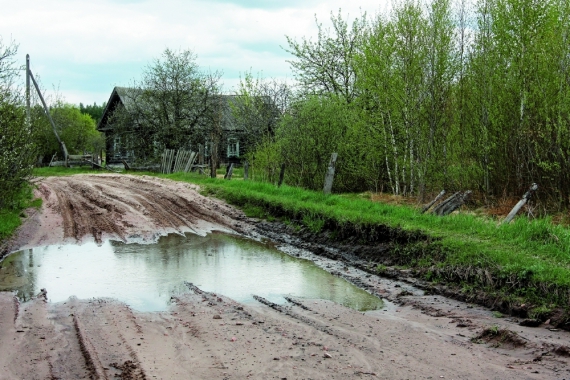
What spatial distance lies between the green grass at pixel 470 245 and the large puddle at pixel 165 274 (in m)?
1.56

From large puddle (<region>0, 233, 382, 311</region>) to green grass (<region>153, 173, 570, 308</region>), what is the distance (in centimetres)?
156

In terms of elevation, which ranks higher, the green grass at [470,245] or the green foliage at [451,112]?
the green foliage at [451,112]

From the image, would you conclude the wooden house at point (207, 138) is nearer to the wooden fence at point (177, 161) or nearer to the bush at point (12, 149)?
the wooden fence at point (177, 161)

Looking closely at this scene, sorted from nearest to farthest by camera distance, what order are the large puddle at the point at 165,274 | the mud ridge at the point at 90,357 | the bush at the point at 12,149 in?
the mud ridge at the point at 90,357, the large puddle at the point at 165,274, the bush at the point at 12,149

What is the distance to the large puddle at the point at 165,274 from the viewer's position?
27.1ft

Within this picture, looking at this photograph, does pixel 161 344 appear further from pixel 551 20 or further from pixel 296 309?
pixel 551 20

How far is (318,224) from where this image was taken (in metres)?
13.1

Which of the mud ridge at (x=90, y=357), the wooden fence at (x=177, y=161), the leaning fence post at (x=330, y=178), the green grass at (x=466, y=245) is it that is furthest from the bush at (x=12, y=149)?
A: the wooden fence at (x=177, y=161)

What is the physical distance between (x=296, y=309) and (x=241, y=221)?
801 cm

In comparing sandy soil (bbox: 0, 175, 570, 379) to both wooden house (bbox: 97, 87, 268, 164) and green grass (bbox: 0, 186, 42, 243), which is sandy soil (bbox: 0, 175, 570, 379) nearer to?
green grass (bbox: 0, 186, 42, 243)

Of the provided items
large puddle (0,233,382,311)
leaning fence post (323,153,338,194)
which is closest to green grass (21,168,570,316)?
leaning fence post (323,153,338,194)

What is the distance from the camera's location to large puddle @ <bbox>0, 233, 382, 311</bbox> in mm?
8258

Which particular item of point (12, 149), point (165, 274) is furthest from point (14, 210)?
point (165, 274)

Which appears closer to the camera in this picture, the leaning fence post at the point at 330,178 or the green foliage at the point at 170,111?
the leaning fence post at the point at 330,178
